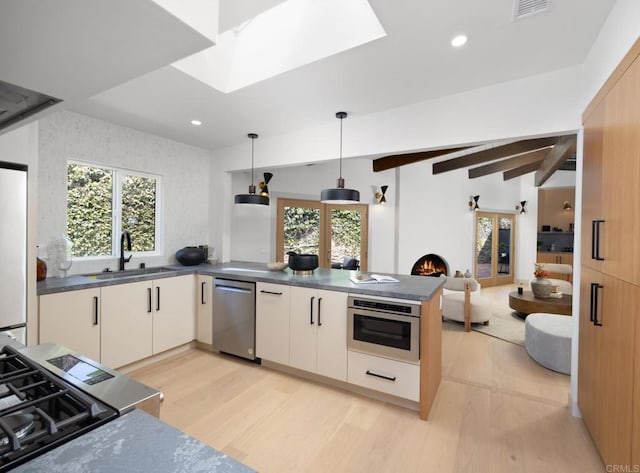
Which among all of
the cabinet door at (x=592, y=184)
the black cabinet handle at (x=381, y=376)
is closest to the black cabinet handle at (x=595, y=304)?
the cabinet door at (x=592, y=184)

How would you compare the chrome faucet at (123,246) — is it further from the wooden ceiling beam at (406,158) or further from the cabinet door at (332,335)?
the wooden ceiling beam at (406,158)

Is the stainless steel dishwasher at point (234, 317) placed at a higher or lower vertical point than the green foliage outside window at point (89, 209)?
lower

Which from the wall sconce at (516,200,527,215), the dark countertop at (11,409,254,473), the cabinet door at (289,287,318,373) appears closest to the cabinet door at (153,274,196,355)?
the cabinet door at (289,287,318,373)

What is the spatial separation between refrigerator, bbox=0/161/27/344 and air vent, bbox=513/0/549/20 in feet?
9.81

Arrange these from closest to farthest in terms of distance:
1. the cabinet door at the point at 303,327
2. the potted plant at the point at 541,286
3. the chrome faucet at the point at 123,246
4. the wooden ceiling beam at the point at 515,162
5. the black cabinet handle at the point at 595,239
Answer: the black cabinet handle at the point at 595,239 < the cabinet door at the point at 303,327 < the chrome faucet at the point at 123,246 < the potted plant at the point at 541,286 < the wooden ceiling beam at the point at 515,162

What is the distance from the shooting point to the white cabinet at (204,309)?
3.46 metres

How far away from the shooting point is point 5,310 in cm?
185

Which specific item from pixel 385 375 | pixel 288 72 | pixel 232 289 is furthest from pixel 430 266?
pixel 288 72

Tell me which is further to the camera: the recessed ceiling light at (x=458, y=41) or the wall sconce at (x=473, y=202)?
the wall sconce at (x=473, y=202)

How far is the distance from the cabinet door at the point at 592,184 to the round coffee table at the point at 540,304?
116 inches

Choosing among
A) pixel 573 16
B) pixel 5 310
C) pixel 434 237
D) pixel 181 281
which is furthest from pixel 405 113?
pixel 434 237

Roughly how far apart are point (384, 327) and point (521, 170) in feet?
22.7

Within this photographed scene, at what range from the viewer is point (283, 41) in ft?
7.54

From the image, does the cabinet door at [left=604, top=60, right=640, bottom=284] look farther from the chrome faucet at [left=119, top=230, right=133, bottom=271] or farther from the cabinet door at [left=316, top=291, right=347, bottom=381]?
the chrome faucet at [left=119, top=230, right=133, bottom=271]
